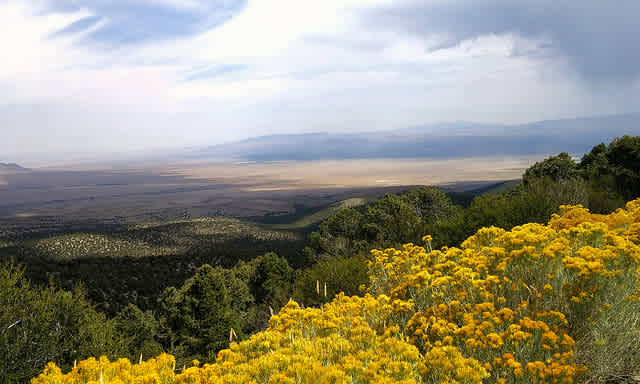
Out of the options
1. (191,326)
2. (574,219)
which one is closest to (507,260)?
(574,219)

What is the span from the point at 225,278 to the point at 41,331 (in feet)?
98.0

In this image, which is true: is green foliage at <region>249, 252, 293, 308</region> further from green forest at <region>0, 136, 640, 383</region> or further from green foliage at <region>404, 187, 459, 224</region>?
green foliage at <region>404, 187, 459, 224</region>

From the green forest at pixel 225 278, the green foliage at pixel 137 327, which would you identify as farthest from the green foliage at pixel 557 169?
the green foliage at pixel 137 327

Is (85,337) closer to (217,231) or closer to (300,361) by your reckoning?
(300,361)

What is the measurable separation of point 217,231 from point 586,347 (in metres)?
110

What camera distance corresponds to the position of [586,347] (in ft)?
14.9

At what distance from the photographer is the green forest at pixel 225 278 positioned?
16.6m

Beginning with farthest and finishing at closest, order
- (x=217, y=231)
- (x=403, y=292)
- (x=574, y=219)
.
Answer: (x=217, y=231)
(x=574, y=219)
(x=403, y=292)

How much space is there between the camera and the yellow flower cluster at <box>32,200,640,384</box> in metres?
3.70

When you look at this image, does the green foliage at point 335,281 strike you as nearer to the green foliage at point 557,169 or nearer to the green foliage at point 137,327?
the green foliage at point 137,327

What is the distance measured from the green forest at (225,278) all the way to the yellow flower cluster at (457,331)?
1.06 metres

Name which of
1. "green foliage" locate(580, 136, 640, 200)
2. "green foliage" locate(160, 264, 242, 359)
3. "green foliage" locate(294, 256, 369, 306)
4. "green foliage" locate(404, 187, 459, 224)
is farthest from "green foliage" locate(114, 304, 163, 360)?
"green foliage" locate(580, 136, 640, 200)

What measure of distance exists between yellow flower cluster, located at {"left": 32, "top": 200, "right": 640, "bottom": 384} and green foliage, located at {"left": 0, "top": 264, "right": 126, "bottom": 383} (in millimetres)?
12208

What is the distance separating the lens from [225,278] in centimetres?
4622
